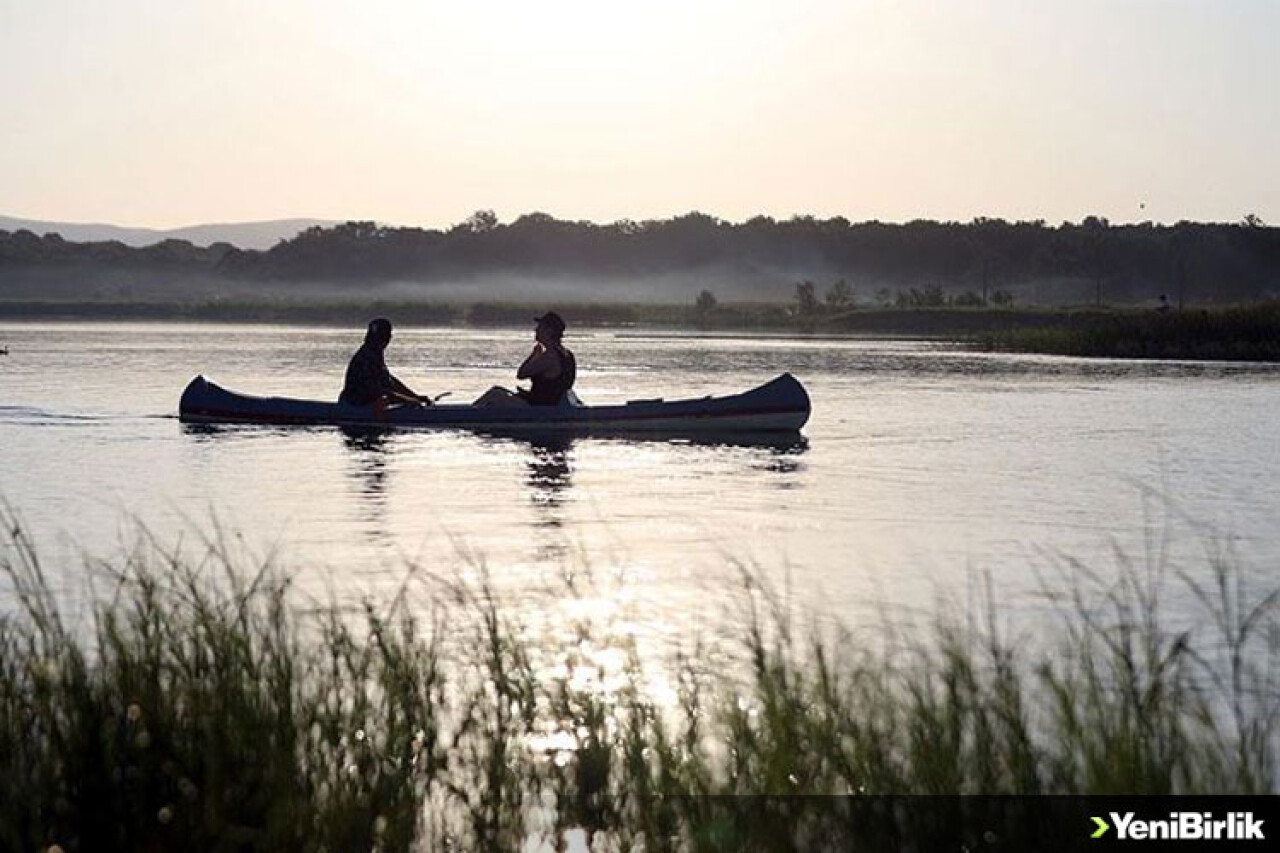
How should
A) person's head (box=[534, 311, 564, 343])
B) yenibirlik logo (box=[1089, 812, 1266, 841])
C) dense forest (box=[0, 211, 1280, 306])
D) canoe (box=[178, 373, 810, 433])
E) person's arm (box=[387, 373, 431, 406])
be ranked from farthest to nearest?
dense forest (box=[0, 211, 1280, 306]) < person's arm (box=[387, 373, 431, 406]) < canoe (box=[178, 373, 810, 433]) < person's head (box=[534, 311, 564, 343]) < yenibirlik logo (box=[1089, 812, 1266, 841])

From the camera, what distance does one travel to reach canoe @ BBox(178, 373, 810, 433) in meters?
25.8

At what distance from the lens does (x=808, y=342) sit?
230ft

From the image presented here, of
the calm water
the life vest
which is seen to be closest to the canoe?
the life vest

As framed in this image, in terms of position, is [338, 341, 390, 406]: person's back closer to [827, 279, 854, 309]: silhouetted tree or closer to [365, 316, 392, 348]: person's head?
[365, 316, 392, 348]: person's head

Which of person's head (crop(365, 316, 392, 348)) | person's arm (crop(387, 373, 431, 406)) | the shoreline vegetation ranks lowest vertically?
the shoreline vegetation

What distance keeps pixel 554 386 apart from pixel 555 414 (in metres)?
0.38

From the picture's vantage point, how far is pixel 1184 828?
6.48 meters

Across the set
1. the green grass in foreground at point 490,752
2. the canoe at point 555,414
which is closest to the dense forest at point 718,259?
the canoe at point 555,414

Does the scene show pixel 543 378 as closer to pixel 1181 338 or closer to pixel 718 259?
pixel 1181 338

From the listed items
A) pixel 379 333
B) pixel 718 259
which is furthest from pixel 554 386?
pixel 718 259

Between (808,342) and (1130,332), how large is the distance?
15010mm

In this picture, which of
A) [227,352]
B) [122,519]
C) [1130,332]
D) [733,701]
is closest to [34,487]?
[122,519]

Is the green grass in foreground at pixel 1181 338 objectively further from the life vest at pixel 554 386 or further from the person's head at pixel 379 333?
the person's head at pixel 379 333

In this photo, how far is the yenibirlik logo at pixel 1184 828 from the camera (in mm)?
6465
